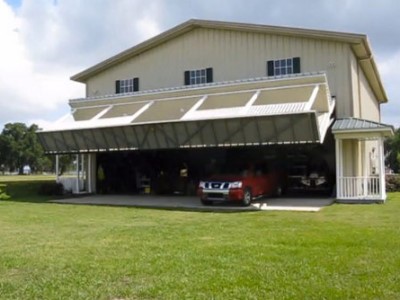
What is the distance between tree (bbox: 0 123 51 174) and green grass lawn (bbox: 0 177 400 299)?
98.2m

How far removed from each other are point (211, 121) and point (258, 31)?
28.2ft

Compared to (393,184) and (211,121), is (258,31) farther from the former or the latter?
(393,184)

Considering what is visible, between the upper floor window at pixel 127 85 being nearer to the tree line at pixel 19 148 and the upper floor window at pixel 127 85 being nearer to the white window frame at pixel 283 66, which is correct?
the white window frame at pixel 283 66

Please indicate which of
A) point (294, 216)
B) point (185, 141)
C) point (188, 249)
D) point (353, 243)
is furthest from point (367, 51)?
point (188, 249)

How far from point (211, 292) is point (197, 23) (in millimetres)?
23093

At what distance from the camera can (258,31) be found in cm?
2492

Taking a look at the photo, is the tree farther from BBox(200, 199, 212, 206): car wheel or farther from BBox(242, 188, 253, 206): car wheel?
BBox(242, 188, 253, 206): car wheel

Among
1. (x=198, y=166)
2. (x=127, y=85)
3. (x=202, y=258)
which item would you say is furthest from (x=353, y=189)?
(x=127, y=85)

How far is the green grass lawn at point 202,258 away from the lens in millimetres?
5926

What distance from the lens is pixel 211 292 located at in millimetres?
5797

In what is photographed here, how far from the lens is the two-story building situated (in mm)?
19203

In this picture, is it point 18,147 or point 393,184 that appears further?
point 18,147

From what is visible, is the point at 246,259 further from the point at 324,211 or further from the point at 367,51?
the point at 367,51

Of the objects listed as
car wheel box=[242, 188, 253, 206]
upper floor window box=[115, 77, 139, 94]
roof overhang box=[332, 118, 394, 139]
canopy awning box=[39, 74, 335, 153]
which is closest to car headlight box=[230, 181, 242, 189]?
car wheel box=[242, 188, 253, 206]
